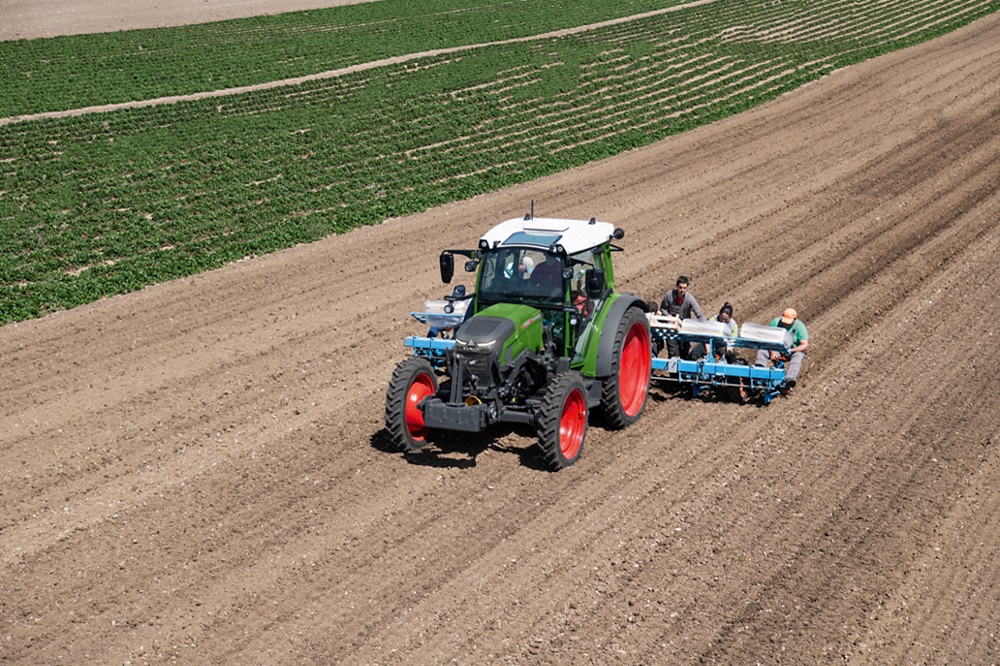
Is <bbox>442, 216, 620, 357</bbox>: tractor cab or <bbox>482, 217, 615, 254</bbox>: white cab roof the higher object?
<bbox>482, 217, 615, 254</bbox>: white cab roof

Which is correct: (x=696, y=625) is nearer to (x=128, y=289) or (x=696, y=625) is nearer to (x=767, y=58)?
(x=128, y=289)

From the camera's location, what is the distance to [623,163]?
25594 mm

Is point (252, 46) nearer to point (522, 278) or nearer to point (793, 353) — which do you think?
point (793, 353)

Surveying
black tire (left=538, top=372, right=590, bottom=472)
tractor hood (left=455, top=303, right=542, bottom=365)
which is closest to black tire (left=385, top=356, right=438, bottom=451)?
tractor hood (left=455, top=303, right=542, bottom=365)

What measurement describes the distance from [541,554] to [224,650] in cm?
273

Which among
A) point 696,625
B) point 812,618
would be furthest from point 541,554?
point 812,618

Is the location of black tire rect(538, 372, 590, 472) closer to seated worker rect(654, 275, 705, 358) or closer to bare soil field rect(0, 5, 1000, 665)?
bare soil field rect(0, 5, 1000, 665)

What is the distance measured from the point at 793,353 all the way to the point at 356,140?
16325 mm

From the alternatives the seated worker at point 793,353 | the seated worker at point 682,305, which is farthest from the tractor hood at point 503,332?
the seated worker at point 793,353

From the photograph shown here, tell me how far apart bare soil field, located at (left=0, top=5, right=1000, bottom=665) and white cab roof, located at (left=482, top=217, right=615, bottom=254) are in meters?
2.02

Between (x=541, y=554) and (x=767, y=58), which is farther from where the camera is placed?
(x=767, y=58)

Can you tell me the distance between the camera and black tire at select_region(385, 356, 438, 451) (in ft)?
36.0

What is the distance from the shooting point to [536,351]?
37.9ft

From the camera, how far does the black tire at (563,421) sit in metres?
10.6
